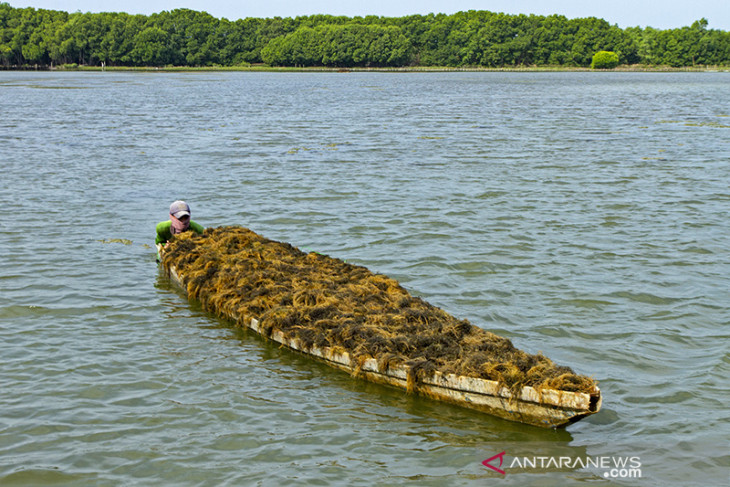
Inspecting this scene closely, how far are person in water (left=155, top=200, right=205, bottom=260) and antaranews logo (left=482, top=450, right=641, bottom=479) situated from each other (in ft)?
33.1

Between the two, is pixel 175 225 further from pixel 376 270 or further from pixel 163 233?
pixel 376 270

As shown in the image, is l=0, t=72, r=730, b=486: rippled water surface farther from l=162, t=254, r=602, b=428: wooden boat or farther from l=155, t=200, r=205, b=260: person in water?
l=155, t=200, r=205, b=260: person in water

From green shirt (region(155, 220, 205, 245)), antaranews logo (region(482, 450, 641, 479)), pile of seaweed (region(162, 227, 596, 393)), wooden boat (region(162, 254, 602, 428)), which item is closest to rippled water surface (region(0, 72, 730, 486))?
antaranews logo (region(482, 450, 641, 479))

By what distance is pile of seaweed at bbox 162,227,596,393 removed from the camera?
982 centimetres

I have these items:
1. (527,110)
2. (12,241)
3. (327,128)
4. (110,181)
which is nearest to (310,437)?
(12,241)

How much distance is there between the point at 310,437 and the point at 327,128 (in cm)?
3926

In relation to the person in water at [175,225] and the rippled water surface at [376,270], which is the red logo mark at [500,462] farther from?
the person in water at [175,225]

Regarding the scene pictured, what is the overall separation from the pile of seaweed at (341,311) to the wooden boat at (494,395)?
0.10m

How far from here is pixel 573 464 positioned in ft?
28.7

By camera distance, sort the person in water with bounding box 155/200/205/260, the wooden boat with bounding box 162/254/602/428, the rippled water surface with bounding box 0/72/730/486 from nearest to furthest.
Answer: the wooden boat with bounding box 162/254/602/428 → the rippled water surface with bounding box 0/72/730/486 → the person in water with bounding box 155/200/205/260

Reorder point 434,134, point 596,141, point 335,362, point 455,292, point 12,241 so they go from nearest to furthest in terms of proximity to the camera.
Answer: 1. point 335,362
2. point 455,292
3. point 12,241
4. point 596,141
5. point 434,134

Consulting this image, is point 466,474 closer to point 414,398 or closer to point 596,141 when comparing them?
point 414,398

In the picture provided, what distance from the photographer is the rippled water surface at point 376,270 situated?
9023mm

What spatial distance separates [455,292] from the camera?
14984mm
